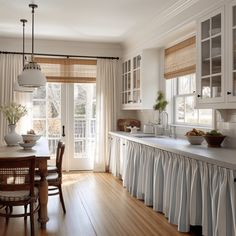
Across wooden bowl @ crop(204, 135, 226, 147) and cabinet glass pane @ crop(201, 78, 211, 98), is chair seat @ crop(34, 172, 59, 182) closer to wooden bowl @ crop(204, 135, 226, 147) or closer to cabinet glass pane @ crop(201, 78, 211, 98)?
wooden bowl @ crop(204, 135, 226, 147)

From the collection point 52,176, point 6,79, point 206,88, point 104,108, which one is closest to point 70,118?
point 104,108

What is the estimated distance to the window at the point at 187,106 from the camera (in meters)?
4.53

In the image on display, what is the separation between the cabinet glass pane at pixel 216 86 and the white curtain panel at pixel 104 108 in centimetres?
362

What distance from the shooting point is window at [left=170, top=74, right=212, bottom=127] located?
178 inches

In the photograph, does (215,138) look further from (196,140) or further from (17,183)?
(17,183)

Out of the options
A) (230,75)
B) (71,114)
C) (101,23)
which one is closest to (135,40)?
(101,23)

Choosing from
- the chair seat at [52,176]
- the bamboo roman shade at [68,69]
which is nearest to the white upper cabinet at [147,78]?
the bamboo roman shade at [68,69]

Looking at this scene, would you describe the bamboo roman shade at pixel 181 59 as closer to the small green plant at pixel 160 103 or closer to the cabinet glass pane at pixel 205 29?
the small green plant at pixel 160 103

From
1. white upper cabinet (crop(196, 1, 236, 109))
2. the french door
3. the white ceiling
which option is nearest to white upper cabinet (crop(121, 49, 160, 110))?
the white ceiling

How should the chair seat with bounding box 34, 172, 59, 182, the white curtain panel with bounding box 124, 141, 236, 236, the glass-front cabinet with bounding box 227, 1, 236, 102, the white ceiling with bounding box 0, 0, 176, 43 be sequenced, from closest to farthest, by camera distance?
the white curtain panel with bounding box 124, 141, 236, 236
the glass-front cabinet with bounding box 227, 1, 236, 102
the chair seat with bounding box 34, 172, 59, 182
the white ceiling with bounding box 0, 0, 176, 43

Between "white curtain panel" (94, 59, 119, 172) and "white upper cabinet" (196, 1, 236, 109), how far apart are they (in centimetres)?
334

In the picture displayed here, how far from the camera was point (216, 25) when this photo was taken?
3.36m

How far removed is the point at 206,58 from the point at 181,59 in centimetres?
132

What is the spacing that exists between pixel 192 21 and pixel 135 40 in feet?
7.36
